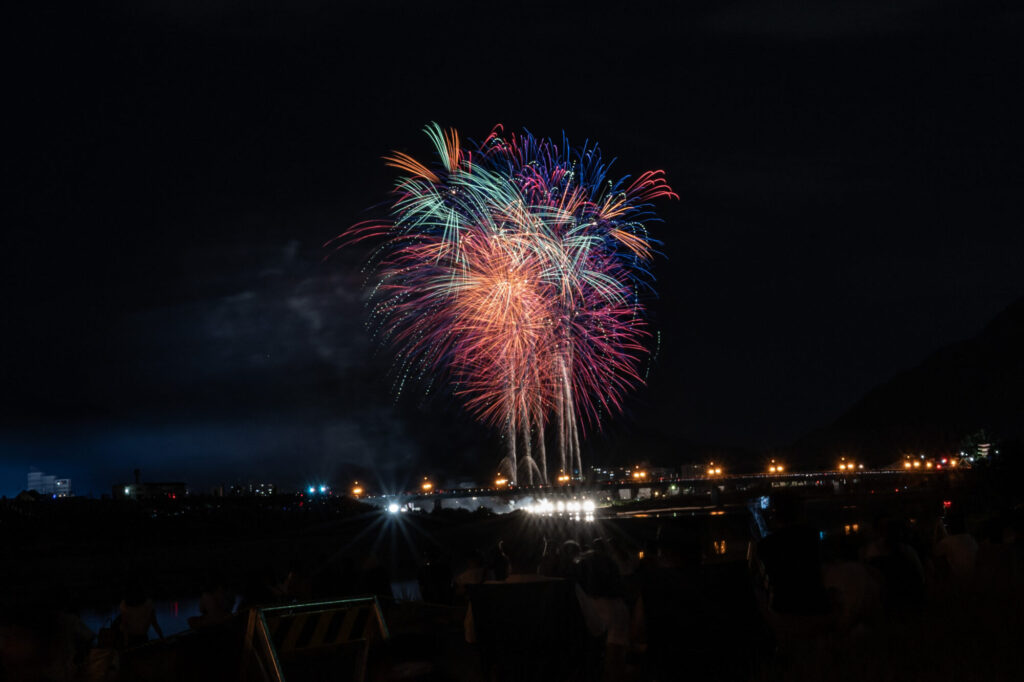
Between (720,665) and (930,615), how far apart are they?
274cm

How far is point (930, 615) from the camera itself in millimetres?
9383

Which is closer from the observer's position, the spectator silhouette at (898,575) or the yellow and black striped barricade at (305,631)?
the yellow and black striped barricade at (305,631)

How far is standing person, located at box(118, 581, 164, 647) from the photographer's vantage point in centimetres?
1341

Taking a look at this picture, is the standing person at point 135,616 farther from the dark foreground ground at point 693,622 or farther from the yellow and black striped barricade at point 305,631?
the yellow and black striped barricade at point 305,631

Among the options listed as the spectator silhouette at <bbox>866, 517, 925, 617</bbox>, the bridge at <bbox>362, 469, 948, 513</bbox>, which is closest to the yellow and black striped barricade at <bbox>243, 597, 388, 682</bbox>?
the spectator silhouette at <bbox>866, 517, 925, 617</bbox>

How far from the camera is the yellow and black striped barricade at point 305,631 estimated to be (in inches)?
325

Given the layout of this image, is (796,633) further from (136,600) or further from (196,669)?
(136,600)

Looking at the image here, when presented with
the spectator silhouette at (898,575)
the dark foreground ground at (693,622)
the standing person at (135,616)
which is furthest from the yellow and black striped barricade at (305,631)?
the spectator silhouette at (898,575)

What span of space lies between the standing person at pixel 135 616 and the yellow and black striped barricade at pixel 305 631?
4.71m

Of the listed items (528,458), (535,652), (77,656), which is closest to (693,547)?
(535,652)

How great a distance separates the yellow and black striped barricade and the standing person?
4.71m

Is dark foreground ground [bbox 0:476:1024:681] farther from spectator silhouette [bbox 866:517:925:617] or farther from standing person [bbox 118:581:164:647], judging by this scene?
standing person [bbox 118:581:164:647]

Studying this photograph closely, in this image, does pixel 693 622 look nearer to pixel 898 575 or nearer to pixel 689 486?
pixel 898 575

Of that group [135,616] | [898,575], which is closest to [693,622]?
[898,575]
